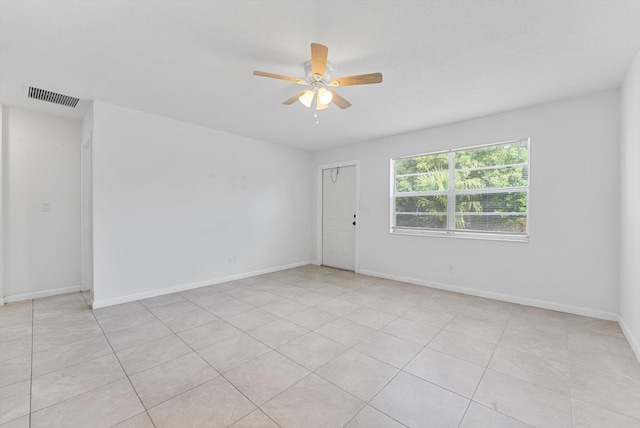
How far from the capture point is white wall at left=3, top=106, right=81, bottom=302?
354 cm

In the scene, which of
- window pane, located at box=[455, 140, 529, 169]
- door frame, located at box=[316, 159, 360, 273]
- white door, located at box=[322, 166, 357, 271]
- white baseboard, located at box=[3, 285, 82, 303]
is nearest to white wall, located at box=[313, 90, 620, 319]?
window pane, located at box=[455, 140, 529, 169]

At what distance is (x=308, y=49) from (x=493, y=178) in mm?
3099

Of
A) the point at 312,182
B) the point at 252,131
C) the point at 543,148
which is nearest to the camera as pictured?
the point at 543,148

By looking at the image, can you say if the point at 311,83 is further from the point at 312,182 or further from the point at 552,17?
the point at 312,182

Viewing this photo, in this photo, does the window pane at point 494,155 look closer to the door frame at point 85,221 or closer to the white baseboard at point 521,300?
the white baseboard at point 521,300

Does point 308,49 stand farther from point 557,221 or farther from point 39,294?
point 39,294

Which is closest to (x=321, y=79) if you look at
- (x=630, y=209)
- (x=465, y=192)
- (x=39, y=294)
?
(x=465, y=192)

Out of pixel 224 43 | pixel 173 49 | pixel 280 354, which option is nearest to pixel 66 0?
pixel 173 49

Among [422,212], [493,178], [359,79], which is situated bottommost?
[422,212]

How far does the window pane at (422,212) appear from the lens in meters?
4.29

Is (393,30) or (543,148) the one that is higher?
(393,30)

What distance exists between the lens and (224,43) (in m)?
2.13

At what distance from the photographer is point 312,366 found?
2.11 metres

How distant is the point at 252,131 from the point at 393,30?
3.03m
